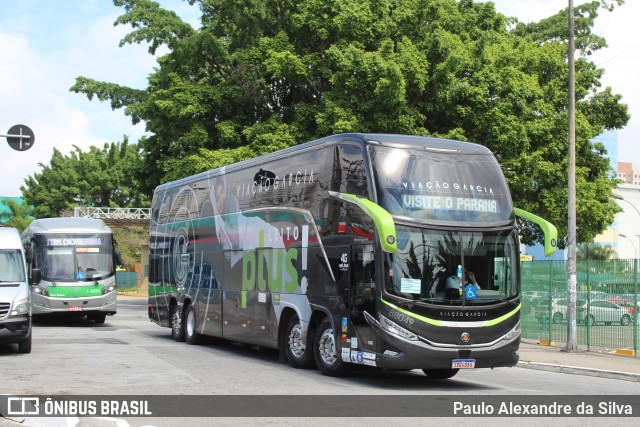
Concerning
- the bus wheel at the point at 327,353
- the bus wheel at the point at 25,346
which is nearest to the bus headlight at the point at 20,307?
the bus wheel at the point at 25,346

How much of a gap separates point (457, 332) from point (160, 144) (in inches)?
1011

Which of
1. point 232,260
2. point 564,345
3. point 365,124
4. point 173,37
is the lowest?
point 564,345

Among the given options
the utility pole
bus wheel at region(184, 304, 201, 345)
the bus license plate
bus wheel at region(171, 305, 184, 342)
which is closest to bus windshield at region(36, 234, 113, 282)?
bus wheel at region(171, 305, 184, 342)

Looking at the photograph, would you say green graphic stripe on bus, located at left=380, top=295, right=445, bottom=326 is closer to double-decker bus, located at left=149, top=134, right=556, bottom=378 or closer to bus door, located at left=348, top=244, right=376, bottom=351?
double-decker bus, located at left=149, top=134, right=556, bottom=378

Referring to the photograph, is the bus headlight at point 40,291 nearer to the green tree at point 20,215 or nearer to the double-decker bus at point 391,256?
the double-decker bus at point 391,256

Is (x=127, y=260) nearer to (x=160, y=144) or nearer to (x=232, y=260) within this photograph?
(x=160, y=144)

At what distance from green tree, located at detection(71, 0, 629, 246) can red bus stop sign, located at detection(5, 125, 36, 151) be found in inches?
379

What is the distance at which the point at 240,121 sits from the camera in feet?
111

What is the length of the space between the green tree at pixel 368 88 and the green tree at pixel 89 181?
4110 cm

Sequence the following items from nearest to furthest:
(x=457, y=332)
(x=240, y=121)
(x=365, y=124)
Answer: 1. (x=457, y=332)
2. (x=365, y=124)
3. (x=240, y=121)

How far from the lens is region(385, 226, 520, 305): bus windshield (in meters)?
13.0

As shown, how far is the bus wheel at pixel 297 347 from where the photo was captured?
15.4 m

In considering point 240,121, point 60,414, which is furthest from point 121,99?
point 60,414

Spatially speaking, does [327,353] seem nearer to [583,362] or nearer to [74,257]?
[583,362]
